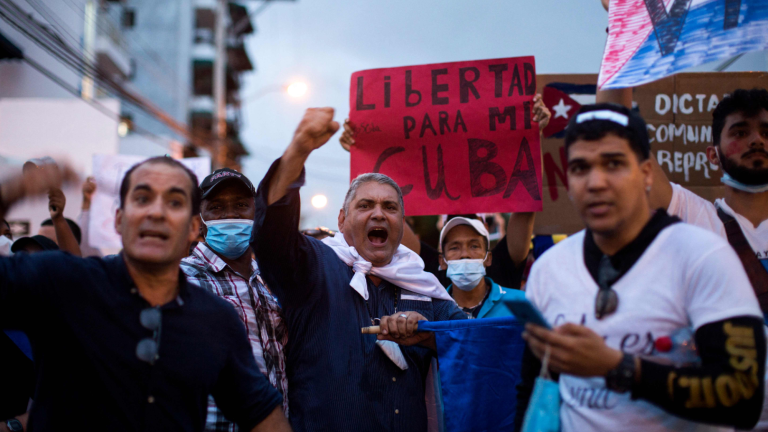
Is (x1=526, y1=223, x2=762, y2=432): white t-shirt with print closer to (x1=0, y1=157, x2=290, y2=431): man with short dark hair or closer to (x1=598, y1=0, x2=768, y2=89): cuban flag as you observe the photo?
(x1=598, y1=0, x2=768, y2=89): cuban flag

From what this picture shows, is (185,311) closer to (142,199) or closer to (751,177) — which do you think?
(142,199)

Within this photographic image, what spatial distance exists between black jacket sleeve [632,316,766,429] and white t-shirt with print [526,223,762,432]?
0.05 meters

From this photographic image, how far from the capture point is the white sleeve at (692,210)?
2.57m

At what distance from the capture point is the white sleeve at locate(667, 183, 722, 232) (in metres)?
2.57

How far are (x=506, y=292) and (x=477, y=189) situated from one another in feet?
2.41

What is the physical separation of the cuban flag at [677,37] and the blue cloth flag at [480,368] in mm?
1344

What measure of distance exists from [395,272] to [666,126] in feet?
10.5

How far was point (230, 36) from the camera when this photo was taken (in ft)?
130

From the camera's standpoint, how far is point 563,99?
5.08m

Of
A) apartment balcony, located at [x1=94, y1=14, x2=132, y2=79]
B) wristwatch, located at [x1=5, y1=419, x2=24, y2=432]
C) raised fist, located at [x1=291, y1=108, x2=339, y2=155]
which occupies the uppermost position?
apartment balcony, located at [x1=94, y1=14, x2=132, y2=79]

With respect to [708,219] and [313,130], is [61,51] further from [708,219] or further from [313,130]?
[708,219]

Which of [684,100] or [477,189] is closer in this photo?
[477,189]

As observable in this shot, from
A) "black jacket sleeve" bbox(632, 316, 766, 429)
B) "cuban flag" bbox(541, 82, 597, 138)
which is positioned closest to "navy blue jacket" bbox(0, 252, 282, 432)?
"black jacket sleeve" bbox(632, 316, 766, 429)

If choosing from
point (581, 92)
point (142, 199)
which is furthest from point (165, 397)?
point (581, 92)
